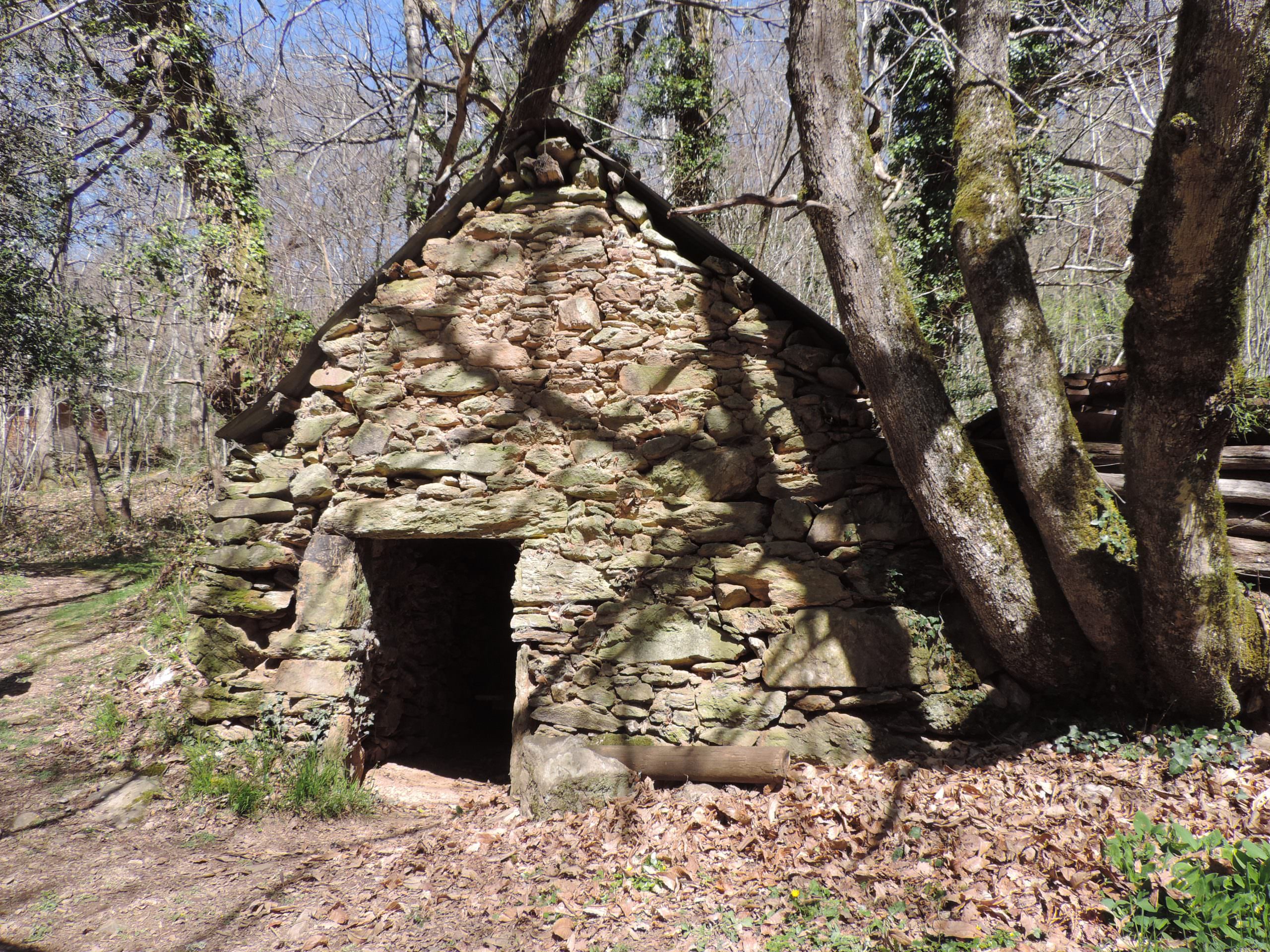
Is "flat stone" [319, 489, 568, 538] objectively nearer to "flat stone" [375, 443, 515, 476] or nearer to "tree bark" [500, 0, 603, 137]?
"flat stone" [375, 443, 515, 476]

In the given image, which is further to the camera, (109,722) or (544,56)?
(544,56)

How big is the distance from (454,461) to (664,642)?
173cm

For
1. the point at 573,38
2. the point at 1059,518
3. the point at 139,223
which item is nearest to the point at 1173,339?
the point at 1059,518

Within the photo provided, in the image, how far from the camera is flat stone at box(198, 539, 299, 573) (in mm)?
4461

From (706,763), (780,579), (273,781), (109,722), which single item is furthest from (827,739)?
(109,722)

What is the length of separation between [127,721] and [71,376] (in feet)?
19.9

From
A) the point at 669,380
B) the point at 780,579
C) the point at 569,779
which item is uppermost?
the point at 669,380

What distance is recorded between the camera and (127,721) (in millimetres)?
5000

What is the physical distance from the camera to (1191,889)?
245 centimetres

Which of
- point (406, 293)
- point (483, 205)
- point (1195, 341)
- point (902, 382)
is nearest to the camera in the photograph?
point (1195, 341)

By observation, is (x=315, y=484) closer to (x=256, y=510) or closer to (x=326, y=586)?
(x=256, y=510)

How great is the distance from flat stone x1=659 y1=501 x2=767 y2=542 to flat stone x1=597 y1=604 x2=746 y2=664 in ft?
1.64

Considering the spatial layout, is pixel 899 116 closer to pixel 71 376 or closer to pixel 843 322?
pixel 843 322

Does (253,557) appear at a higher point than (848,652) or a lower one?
higher
